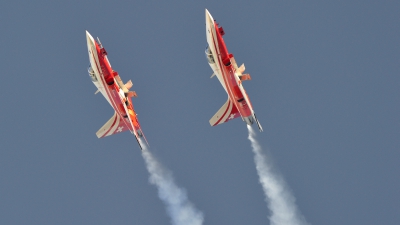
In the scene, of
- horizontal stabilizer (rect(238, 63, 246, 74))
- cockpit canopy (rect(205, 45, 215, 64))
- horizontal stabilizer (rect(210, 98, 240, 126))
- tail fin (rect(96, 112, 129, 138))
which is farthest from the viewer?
tail fin (rect(96, 112, 129, 138))

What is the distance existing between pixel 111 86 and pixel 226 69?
9.70m

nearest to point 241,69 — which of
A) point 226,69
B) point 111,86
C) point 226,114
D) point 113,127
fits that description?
point 226,69

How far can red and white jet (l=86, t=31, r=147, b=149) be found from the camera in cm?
9688

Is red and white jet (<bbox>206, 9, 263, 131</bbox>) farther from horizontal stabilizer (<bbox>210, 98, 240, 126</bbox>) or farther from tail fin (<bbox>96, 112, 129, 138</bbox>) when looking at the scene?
tail fin (<bbox>96, 112, 129, 138</bbox>)

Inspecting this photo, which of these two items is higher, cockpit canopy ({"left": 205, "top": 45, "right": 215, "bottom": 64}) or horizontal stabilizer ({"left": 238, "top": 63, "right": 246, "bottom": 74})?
cockpit canopy ({"left": 205, "top": 45, "right": 215, "bottom": 64})

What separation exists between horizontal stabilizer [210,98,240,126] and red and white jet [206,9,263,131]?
32.7 inches

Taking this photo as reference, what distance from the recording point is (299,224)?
338 feet

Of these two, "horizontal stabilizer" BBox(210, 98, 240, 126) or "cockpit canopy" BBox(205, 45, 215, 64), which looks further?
"horizontal stabilizer" BBox(210, 98, 240, 126)

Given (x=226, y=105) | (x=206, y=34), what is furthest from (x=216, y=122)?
(x=206, y=34)

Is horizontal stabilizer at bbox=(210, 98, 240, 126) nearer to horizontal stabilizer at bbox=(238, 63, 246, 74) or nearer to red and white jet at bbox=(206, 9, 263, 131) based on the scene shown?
red and white jet at bbox=(206, 9, 263, 131)

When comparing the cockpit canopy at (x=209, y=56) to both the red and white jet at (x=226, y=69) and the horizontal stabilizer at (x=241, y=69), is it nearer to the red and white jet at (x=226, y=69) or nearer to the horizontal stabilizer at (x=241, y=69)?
the red and white jet at (x=226, y=69)

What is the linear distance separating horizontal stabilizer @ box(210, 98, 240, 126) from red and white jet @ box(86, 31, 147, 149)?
6.46m

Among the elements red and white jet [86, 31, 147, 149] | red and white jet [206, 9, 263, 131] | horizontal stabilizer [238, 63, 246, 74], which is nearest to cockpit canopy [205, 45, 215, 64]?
red and white jet [206, 9, 263, 131]

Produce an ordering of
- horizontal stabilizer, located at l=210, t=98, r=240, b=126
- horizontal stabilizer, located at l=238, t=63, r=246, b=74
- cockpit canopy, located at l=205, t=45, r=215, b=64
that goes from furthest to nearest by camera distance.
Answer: horizontal stabilizer, located at l=210, t=98, r=240, b=126, horizontal stabilizer, located at l=238, t=63, r=246, b=74, cockpit canopy, located at l=205, t=45, r=215, b=64
